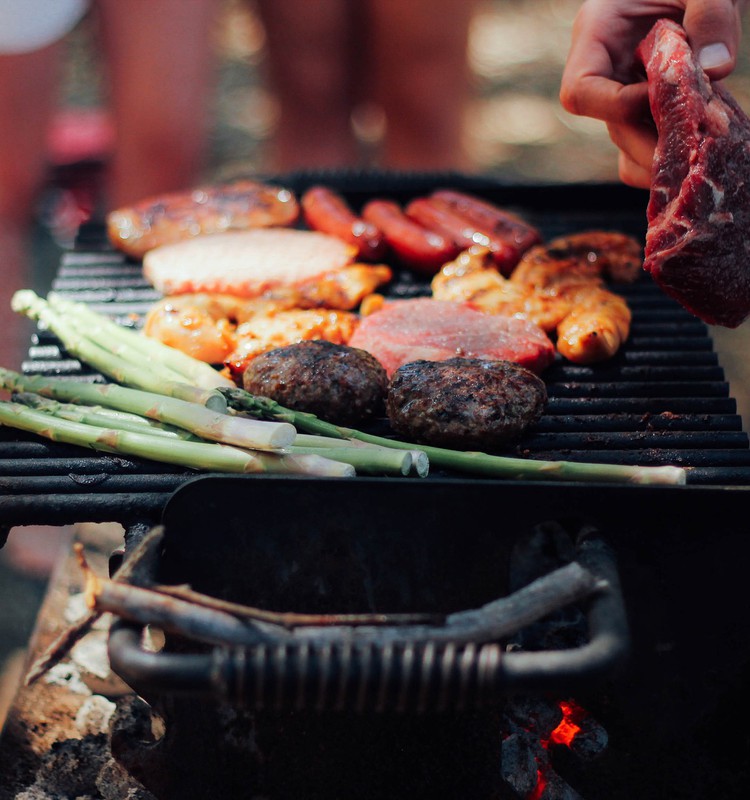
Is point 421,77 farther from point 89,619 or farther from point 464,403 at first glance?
point 89,619

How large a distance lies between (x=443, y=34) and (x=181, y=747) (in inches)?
204

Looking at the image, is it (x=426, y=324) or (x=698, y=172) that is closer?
(x=698, y=172)

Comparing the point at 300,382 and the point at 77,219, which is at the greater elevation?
the point at 300,382

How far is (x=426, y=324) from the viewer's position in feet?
10.5

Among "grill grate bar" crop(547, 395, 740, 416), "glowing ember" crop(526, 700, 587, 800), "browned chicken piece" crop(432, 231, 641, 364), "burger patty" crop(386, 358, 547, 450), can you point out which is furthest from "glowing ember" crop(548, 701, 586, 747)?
"browned chicken piece" crop(432, 231, 641, 364)

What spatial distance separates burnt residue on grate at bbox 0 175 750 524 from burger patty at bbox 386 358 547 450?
4.8 inches

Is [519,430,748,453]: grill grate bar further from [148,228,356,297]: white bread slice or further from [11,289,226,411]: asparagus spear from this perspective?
[148,228,356,297]: white bread slice

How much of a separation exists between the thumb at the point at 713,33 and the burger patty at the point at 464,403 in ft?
3.84

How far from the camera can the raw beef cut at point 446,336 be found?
3.04m

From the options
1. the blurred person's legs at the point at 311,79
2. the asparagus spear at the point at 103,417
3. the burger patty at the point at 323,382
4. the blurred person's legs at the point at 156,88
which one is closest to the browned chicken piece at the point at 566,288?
the burger patty at the point at 323,382

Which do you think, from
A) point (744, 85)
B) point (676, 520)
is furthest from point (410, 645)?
point (744, 85)

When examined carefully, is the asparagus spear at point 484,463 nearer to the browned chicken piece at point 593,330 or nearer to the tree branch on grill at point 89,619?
the tree branch on grill at point 89,619

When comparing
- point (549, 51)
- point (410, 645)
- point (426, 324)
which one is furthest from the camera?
point (549, 51)

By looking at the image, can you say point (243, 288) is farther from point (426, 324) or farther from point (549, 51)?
point (549, 51)
